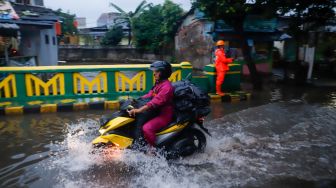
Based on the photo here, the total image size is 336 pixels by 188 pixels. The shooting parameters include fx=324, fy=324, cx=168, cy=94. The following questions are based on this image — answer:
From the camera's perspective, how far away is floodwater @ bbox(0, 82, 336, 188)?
15.1 ft

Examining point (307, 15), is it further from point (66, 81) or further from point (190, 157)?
point (190, 157)

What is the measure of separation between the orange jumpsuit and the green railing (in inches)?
42.1

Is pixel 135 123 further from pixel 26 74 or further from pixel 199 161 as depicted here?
pixel 26 74

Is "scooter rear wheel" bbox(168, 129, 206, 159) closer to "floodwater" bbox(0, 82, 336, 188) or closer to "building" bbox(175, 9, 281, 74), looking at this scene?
"floodwater" bbox(0, 82, 336, 188)

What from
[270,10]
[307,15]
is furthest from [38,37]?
[307,15]

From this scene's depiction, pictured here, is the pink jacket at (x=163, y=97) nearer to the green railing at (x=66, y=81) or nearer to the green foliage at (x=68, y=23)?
the green railing at (x=66, y=81)

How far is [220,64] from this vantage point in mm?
10312

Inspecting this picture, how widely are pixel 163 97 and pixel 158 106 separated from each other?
0.16 meters

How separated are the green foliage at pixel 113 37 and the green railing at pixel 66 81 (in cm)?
2624

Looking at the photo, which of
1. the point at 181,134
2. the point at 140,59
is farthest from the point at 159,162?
the point at 140,59

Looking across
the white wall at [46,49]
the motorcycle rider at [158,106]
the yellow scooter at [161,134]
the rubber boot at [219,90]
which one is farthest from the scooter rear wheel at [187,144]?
the white wall at [46,49]

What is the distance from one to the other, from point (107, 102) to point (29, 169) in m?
4.35

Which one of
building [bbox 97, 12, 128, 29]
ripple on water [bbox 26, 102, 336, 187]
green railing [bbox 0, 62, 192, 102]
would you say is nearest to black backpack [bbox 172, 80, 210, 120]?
ripple on water [bbox 26, 102, 336, 187]

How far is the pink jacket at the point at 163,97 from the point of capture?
16.0ft
